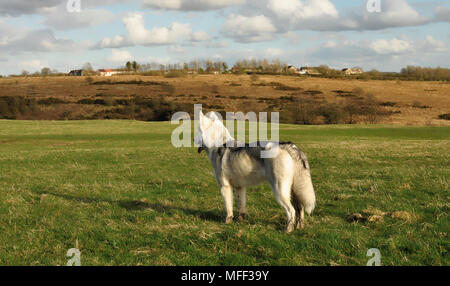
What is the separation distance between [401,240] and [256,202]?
451cm

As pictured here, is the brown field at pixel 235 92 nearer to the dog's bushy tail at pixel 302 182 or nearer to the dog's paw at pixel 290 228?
the dog's bushy tail at pixel 302 182

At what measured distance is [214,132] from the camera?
8.79 meters

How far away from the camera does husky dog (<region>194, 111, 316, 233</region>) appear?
25.3 ft

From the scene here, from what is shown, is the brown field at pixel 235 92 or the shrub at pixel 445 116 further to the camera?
the brown field at pixel 235 92

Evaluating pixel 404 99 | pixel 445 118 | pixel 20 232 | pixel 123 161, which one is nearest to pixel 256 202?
A: pixel 20 232

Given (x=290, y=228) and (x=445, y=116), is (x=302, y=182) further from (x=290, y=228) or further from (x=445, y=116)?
(x=445, y=116)

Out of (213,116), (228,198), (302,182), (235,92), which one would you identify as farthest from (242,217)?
(235,92)

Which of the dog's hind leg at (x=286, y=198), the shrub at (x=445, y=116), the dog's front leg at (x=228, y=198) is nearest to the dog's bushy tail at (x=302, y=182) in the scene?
the dog's hind leg at (x=286, y=198)

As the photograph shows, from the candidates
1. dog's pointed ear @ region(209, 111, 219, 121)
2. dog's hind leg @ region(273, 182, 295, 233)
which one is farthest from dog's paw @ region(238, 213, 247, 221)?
dog's pointed ear @ region(209, 111, 219, 121)

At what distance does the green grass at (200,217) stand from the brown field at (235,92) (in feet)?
188

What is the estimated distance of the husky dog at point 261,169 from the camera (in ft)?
25.3

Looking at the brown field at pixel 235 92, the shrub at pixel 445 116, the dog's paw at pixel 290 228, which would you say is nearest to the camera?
the dog's paw at pixel 290 228

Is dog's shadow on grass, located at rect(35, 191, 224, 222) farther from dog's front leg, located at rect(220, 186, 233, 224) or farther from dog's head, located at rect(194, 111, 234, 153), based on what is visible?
dog's head, located at rect(194, 111, 234, 153)
